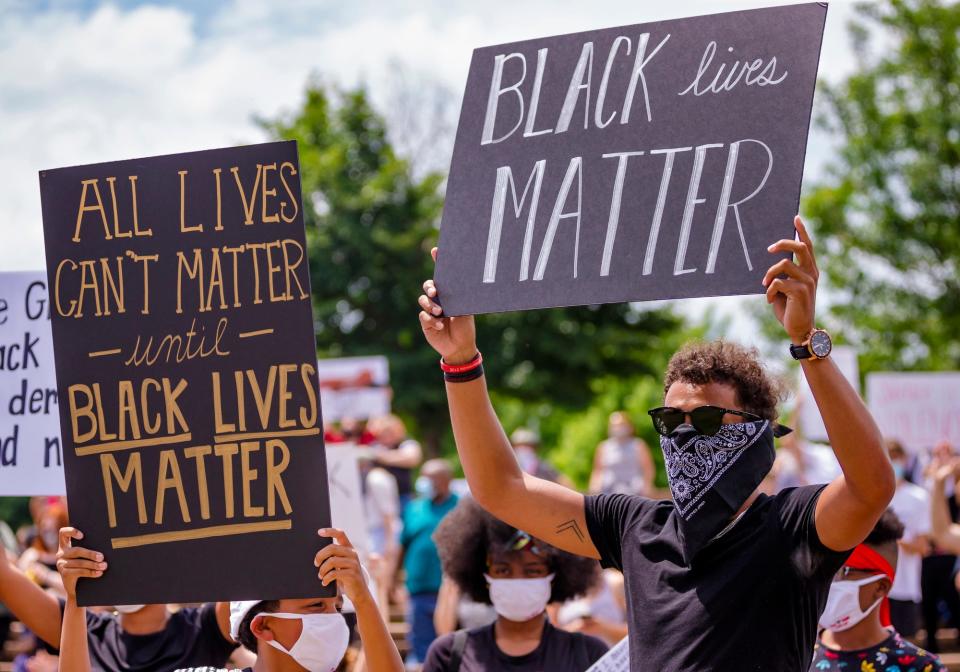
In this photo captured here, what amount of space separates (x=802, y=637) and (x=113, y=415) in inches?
81.4

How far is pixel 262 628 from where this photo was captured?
11.4 ft

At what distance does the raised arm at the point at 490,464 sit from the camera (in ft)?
10.4

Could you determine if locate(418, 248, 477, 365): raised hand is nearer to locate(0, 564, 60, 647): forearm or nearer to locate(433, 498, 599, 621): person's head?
locate(433, 498, 599, 621): person's head

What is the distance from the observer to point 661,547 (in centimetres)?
295

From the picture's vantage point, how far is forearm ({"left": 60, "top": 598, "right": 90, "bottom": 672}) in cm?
336

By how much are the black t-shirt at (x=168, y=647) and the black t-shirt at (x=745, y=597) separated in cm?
211

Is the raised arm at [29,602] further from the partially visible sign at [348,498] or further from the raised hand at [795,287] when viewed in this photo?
the raised hand at [795,287]

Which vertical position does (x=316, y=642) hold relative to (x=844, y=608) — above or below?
above

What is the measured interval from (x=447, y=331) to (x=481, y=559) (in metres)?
2.04

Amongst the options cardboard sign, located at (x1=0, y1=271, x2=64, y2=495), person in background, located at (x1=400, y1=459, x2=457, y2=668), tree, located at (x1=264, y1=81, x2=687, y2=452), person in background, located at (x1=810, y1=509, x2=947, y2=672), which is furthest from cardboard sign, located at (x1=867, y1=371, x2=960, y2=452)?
tree, located at (x1=264, y1=81, x2=687, y2=452)

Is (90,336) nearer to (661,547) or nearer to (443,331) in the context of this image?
(443,331)

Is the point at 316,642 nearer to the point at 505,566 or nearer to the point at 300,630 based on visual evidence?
the point at 300,630

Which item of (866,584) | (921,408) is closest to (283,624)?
(866,584)

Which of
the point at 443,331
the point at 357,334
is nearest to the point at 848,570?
the point at 443,331
